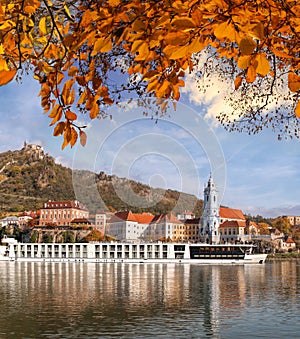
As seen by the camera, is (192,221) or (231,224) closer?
(231,224)

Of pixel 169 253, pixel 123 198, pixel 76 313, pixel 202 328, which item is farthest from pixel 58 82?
pixel 123 198

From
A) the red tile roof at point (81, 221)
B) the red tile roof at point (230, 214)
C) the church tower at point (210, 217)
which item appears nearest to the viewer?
the church tower at point (210, 217)

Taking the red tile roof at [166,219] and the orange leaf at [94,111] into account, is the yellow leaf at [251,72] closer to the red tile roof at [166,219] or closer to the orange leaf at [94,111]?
the orange leaf at [94,111]

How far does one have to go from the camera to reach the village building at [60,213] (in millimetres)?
72500

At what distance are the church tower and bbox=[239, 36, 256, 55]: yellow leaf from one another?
67.8 m

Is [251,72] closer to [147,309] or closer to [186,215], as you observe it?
[147,309]

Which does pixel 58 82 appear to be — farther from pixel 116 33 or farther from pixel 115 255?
pixel 115 255

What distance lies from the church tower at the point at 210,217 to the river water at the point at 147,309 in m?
39.8

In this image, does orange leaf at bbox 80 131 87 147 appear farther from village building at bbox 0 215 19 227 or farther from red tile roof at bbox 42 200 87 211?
red tile roof at bbox 42 200 87 211

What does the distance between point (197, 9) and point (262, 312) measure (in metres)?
17.9

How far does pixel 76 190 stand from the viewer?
8306cm

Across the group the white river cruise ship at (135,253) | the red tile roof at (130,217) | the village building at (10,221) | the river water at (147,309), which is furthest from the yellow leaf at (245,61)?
the village building at (10,221)

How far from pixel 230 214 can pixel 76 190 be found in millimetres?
25450

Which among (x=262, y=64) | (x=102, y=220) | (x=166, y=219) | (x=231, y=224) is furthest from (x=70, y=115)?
(x=102, y=220)
